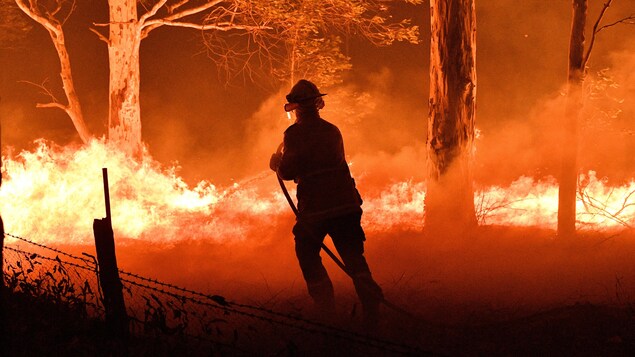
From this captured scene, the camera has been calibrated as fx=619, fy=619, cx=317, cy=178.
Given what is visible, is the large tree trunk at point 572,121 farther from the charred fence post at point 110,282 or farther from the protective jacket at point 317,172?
the charred fence post at point 110,282

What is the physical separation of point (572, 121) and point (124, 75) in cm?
993

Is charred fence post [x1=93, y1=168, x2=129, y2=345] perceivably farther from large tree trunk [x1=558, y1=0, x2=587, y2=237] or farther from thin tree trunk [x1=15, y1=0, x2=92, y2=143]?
thin tree trunk [x1=15, y1=0, x2=92, y2=143]

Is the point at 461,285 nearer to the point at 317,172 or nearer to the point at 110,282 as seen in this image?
the point at 317,172

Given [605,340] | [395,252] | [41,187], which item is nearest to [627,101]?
[395,252]

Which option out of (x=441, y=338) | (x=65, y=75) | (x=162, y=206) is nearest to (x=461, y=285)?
(x=441, y=338)

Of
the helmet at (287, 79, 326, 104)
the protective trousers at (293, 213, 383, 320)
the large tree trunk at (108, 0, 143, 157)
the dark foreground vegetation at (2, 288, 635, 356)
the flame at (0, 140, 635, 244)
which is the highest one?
the large tree trunk at (108, 0, 143, 157)

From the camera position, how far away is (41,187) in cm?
1198

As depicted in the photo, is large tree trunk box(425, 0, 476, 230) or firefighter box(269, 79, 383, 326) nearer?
firefighter box(269, 79, 383, 326)

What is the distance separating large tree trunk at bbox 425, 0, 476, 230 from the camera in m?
8.87

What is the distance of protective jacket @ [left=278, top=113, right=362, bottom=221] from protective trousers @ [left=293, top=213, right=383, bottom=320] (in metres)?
0.10

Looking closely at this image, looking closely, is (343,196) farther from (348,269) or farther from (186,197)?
(186,197)

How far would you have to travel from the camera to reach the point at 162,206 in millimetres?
12664

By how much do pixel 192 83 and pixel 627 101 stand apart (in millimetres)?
12516

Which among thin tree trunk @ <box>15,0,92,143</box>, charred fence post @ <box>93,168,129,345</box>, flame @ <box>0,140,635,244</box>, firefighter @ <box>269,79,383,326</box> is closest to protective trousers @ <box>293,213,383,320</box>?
firefighter @ <box>269,79,383,326</box>
